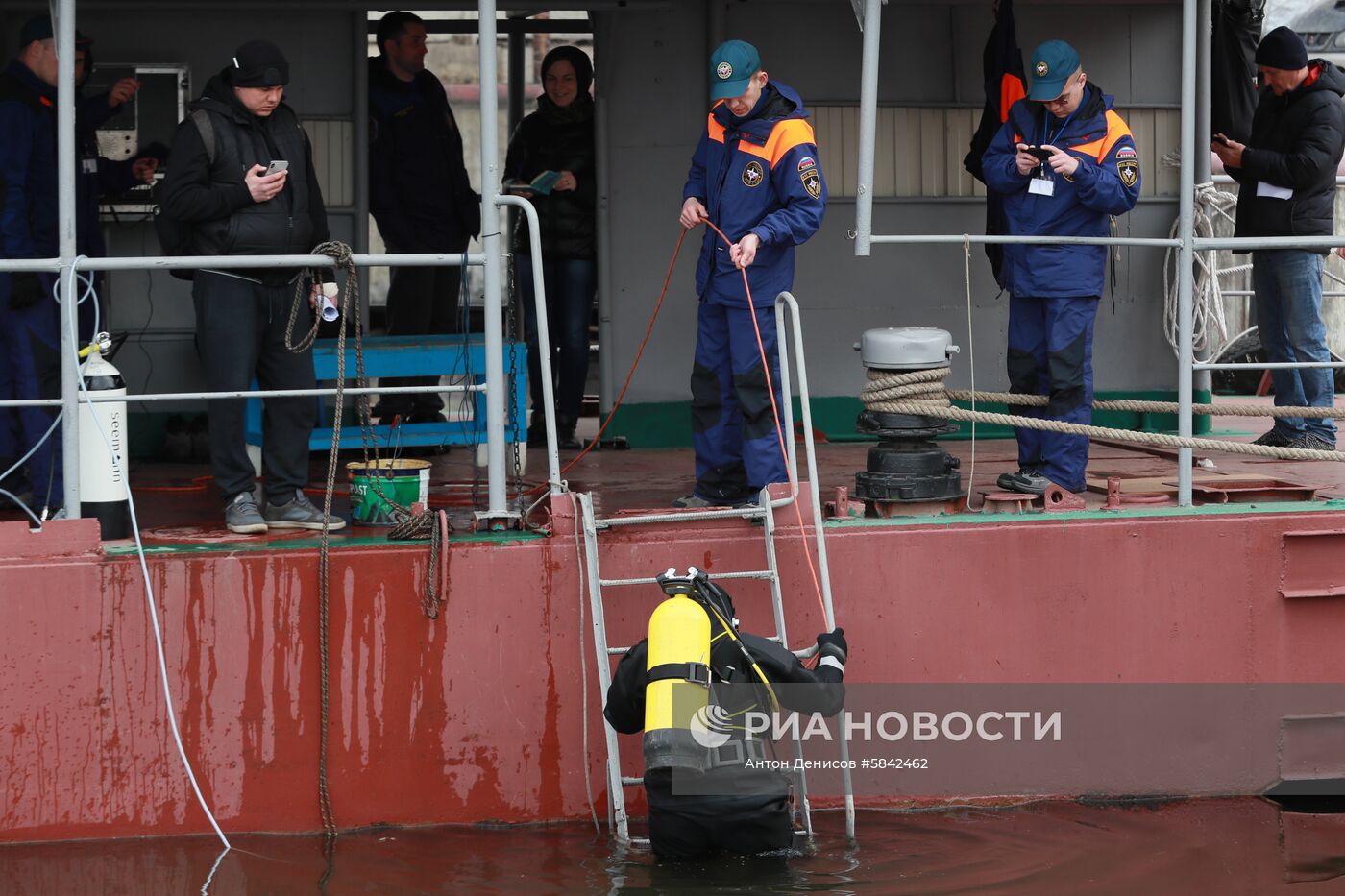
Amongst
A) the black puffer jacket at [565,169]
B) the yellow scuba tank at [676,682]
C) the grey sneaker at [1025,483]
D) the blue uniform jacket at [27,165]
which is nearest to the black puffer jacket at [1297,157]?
the grey sneaker at [1025,483]

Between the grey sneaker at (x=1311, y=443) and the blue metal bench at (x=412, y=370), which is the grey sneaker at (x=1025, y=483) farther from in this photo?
the blue metal bench at (x=412, y=370)

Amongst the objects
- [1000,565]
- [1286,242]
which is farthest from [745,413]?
[1286,242]

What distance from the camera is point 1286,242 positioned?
257 inches

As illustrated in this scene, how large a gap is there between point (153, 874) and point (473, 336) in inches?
148

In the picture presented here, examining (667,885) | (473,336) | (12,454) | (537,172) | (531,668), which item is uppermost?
(537,172)

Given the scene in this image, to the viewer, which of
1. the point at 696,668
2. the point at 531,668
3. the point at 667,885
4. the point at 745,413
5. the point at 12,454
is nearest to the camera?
the point at 696,668

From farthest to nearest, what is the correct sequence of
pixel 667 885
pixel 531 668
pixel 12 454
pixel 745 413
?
pixel 12 454 < pixel 745 413 < pixel 531 668 < pixel 667 885

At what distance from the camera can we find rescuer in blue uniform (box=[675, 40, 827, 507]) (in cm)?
662

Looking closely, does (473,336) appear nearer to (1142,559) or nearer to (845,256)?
(845,256)

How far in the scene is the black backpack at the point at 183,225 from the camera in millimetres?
6352

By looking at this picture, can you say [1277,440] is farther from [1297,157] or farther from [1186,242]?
[1186,242]

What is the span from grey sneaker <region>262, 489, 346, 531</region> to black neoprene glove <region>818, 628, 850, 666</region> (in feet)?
6.87

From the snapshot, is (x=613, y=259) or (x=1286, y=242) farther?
(x=613, y=259)

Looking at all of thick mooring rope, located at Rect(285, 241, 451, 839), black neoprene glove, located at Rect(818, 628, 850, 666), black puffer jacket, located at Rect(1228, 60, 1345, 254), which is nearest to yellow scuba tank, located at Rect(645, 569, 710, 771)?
black neoprene glove, located at Rect(818, 628, 850, 666)
